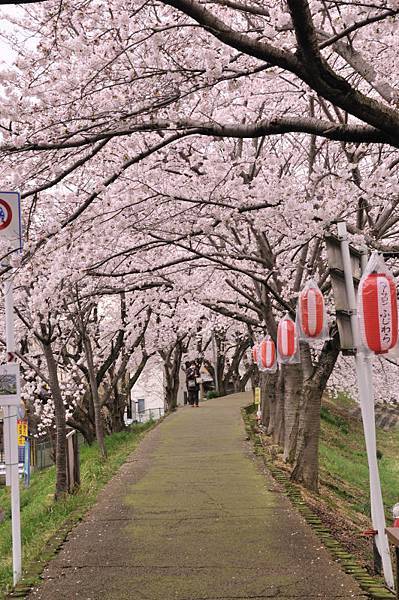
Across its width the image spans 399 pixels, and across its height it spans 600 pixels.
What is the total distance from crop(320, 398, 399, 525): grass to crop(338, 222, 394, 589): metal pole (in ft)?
17.8

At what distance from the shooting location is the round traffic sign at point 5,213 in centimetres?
601

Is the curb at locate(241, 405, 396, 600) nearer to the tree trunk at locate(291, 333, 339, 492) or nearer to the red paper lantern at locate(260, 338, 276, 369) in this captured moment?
the tree trunk at locate(291, 333, 339, 492)

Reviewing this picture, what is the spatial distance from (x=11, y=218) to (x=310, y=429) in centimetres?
644

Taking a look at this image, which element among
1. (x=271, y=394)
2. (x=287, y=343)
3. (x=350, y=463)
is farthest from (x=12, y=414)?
(x=350, y=463)

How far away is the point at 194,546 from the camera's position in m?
6.97

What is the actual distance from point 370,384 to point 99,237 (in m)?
5.13

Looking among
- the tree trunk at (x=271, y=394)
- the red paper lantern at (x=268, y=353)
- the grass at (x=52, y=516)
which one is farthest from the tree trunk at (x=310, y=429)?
the tree trunk at (x=271, y=394)

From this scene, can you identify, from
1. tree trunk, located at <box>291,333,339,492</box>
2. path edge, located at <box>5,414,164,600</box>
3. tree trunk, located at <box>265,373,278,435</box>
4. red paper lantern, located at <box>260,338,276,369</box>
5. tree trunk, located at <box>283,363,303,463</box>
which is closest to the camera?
path edge, located at <box>5,414,164,600</box>

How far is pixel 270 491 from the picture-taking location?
9773 mm

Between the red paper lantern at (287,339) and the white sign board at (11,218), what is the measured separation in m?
6.47

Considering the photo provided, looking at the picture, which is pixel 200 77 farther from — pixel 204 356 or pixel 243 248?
pixel 204 356

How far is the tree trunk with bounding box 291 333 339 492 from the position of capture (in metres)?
10.7

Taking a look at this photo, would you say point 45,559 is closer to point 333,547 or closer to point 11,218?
point 333,547

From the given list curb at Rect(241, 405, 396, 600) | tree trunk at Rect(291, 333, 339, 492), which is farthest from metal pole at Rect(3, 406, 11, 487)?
tree trunk at Rect(291, 333, 339, 492)
